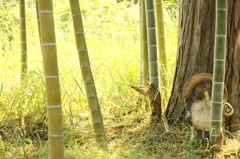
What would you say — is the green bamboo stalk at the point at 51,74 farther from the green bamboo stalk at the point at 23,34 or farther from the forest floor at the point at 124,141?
the green bamboo stalk at the point at 23,34

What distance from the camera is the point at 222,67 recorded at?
2.30 meters

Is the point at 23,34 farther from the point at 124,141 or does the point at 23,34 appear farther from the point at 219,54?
the point at 219,54

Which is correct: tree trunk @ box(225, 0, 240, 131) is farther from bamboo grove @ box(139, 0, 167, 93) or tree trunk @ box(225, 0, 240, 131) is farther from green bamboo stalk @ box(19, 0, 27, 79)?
green bamboo stalk @ box(19, 0, 27, 79)

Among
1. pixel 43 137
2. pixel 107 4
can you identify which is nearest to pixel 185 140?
pixel 43 137

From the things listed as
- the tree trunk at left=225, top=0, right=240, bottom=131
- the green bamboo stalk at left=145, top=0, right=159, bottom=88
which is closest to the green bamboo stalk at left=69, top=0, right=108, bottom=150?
the green bamboo stalk at left=145, top=0, right=159, bottom=88

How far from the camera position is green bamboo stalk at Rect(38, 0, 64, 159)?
1.78 metres

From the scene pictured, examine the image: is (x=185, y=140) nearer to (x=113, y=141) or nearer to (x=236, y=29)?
(x=113, y=141)

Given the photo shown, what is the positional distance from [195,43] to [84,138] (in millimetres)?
1107

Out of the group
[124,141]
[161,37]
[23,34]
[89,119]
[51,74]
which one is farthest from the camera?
[23,34]

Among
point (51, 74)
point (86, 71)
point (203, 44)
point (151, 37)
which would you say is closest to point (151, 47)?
point (151, 37)

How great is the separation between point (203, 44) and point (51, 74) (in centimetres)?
129

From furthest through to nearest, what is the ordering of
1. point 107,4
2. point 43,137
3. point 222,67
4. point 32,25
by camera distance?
point 107,4, point 32,25, point 43,137, point 222,67

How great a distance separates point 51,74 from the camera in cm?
182

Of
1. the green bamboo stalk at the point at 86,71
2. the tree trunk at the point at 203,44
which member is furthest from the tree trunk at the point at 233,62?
the green bamboo stalk at the point at 86,71
